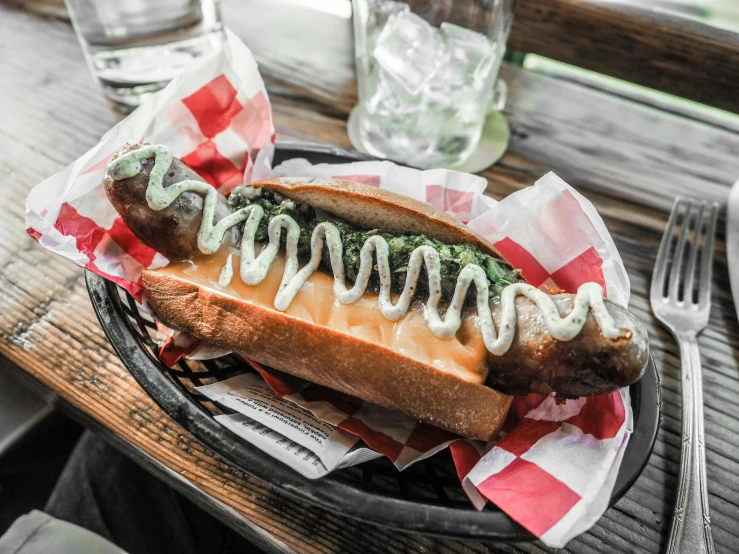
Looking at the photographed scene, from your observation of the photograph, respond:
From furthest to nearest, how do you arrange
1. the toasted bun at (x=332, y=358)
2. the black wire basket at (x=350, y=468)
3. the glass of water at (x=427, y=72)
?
the glass of water at (x=427, y=72), the toasted bun at (x=332, y=358), the black wire basket at (x=350, y=468)

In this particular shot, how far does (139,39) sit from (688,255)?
2.26 metres

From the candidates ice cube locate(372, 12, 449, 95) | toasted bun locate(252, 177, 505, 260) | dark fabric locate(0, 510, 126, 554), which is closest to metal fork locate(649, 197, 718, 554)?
toasted bun locate(252, 177, 505, 260)

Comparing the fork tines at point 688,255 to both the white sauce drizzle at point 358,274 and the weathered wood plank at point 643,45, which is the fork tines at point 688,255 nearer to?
the weathered wood plank at point 643,45

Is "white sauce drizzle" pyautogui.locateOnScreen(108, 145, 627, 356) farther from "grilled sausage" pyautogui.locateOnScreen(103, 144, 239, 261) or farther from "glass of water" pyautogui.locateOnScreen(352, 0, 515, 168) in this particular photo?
"glass of water" pyautogui.locateOnScreen(352, 0, 515, 168)

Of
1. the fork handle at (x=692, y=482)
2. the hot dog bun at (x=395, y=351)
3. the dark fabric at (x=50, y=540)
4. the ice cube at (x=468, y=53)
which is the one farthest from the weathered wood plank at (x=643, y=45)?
the dark fabric at (x=50, y=540)

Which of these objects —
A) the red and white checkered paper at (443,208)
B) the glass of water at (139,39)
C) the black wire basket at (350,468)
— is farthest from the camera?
the glass of water at (139,39)

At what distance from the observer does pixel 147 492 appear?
1714 millimetres

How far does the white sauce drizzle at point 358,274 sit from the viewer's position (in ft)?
3.79

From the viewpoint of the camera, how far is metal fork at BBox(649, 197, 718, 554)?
1176mm

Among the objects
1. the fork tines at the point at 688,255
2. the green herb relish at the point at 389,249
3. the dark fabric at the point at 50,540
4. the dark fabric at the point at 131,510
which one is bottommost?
the dark fabric at the point at 131,510

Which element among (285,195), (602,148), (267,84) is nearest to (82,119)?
(267,84)

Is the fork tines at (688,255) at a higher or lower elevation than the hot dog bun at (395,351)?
lower

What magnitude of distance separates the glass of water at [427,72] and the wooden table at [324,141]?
0.20 meters

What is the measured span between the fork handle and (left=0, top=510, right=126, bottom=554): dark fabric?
1314mm
